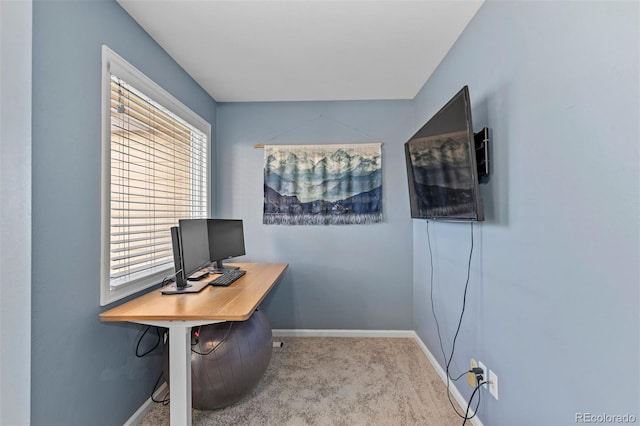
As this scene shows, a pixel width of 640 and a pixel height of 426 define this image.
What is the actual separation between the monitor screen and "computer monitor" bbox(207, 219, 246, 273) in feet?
0.38

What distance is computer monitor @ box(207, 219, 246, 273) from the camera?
229 centimetres

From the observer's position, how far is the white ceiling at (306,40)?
160cm

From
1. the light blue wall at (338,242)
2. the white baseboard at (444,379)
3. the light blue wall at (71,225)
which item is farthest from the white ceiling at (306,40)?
the white baseboard at (444,379)

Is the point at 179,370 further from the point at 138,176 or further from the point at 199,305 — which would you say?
the point at 138,176

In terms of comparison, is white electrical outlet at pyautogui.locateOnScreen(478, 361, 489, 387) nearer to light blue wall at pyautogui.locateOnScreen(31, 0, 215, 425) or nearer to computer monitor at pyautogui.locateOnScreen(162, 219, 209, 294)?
computer monitor at pyautogui.locateOnScreen(162, 219, 209, 294)

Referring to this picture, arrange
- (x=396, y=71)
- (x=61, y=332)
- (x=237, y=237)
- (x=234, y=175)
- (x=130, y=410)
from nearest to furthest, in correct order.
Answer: (x=61, y=332), (x=130, y=410), (x=396, y=71), (x=237, y=237), (x=234, y=175)

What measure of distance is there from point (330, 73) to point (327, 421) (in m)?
2.57

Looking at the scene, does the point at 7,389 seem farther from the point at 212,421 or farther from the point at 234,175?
Answer: the point at 234,175

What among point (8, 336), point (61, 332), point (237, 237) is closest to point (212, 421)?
point (61, 332)

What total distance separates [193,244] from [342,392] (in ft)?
4.94

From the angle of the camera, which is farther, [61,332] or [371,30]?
[371,30]

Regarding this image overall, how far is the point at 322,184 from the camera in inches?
114

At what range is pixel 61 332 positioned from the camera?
1.25 meters

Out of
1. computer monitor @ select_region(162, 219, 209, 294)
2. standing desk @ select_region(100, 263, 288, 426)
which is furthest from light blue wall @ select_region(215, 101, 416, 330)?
standing desk @ select_region(100, 263, 288, 426)
